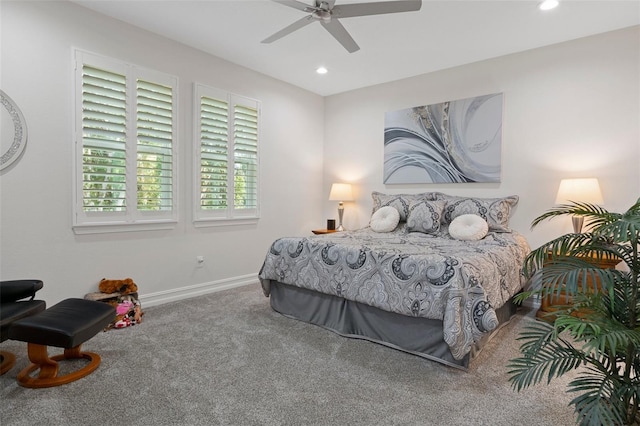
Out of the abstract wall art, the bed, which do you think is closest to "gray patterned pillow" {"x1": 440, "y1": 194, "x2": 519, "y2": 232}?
the bed

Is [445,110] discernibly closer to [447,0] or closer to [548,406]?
[447,0]

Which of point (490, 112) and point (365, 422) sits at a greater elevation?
point (490, 112)

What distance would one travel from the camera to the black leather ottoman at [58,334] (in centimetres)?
190

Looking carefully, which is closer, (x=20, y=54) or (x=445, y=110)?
(x=20, y=54)

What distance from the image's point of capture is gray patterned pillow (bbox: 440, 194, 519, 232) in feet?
11.9

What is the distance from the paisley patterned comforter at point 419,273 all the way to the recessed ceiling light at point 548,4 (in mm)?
2041

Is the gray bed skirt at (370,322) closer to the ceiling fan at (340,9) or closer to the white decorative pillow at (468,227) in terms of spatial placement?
the white decorative pillow at (468,227)

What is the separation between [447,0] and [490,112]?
1.61 meters

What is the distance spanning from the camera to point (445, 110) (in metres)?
4.26

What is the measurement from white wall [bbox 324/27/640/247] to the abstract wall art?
0.10 m

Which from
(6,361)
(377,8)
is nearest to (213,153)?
(377,8)

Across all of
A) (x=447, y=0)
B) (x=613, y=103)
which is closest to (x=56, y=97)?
(x=447, y=0)

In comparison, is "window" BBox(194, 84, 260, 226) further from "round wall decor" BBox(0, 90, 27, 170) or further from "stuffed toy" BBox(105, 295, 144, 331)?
"round wall decor" BBox(0, 90, 27, 170)

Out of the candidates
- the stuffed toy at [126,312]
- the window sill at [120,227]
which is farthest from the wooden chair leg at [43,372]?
the window sill at [120,227]
